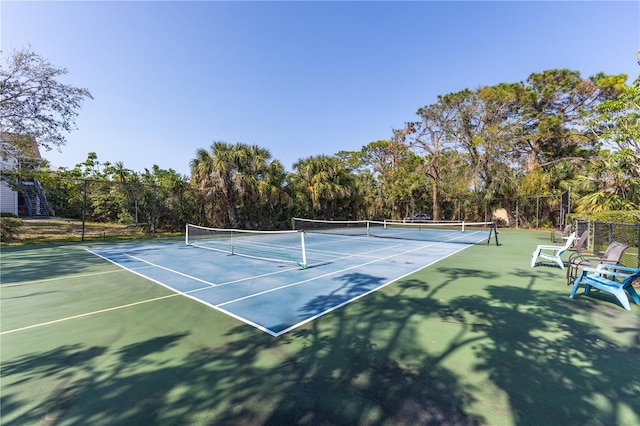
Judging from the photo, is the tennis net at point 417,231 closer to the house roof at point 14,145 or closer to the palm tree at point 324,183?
the palm tree at point 324,183

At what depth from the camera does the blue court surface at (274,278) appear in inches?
193

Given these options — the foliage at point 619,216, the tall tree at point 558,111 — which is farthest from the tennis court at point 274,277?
the tall tree at point 558,111

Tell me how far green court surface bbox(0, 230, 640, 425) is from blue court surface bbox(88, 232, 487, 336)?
43cm

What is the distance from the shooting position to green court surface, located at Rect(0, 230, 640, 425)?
2.43 metres

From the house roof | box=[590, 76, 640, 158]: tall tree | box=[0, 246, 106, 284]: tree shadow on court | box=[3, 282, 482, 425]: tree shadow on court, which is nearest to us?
box=[3, 282, 482, 425]: tree shadow on court

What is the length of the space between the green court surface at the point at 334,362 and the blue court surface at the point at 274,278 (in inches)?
16.7

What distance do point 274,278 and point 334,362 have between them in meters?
4.14

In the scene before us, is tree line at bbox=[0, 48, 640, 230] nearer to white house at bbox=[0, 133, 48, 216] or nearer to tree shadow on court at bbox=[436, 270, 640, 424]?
white house at bbox=[0, 133, 48, 216]

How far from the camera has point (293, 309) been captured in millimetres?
4926

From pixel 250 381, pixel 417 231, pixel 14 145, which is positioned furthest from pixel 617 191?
pixel 14 145

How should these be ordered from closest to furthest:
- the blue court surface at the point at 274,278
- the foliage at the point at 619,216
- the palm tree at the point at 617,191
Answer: the blue court surface at the point at 274,278 < the foliage at the point at 619,216 < the palm tree at the point at 617,191

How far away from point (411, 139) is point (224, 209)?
23356mm

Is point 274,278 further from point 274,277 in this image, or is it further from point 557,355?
point 557,355

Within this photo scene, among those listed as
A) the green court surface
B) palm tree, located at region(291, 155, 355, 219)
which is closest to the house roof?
the green court surface
